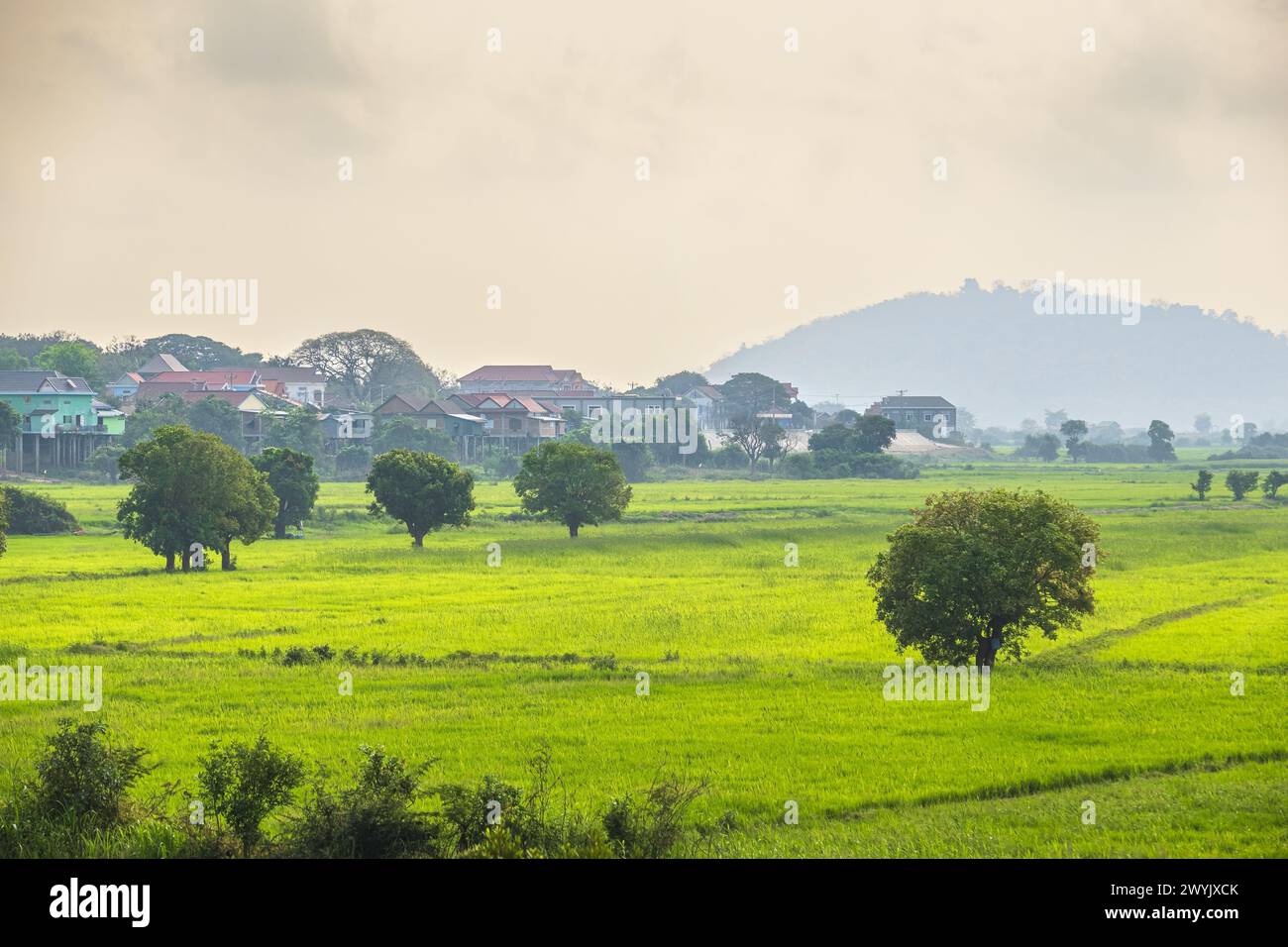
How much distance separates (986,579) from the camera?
99.6ft

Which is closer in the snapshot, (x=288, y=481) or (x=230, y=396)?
(x=288, y=481)

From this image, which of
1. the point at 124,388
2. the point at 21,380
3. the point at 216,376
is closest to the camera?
the point at 21,380

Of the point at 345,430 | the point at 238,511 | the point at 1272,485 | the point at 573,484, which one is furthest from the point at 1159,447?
the point at 238,511

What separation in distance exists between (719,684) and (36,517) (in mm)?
47279

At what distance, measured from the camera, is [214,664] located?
31.1 m

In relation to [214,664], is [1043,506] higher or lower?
higher

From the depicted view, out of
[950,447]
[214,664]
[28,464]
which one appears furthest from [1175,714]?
[950,447]

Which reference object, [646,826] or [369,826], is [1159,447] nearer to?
[646,826]

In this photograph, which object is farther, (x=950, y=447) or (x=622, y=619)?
(x=950, y=447)

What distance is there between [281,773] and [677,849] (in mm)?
4923

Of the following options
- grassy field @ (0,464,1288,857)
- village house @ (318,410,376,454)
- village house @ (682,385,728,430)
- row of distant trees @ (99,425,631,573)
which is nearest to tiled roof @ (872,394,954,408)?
village house @ (682,385,728,430)

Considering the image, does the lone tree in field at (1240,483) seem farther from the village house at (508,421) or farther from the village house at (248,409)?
the village house at (248,409)

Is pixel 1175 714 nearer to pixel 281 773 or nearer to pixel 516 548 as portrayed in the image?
pixel 281 773

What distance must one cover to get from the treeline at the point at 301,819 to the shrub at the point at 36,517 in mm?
51291
